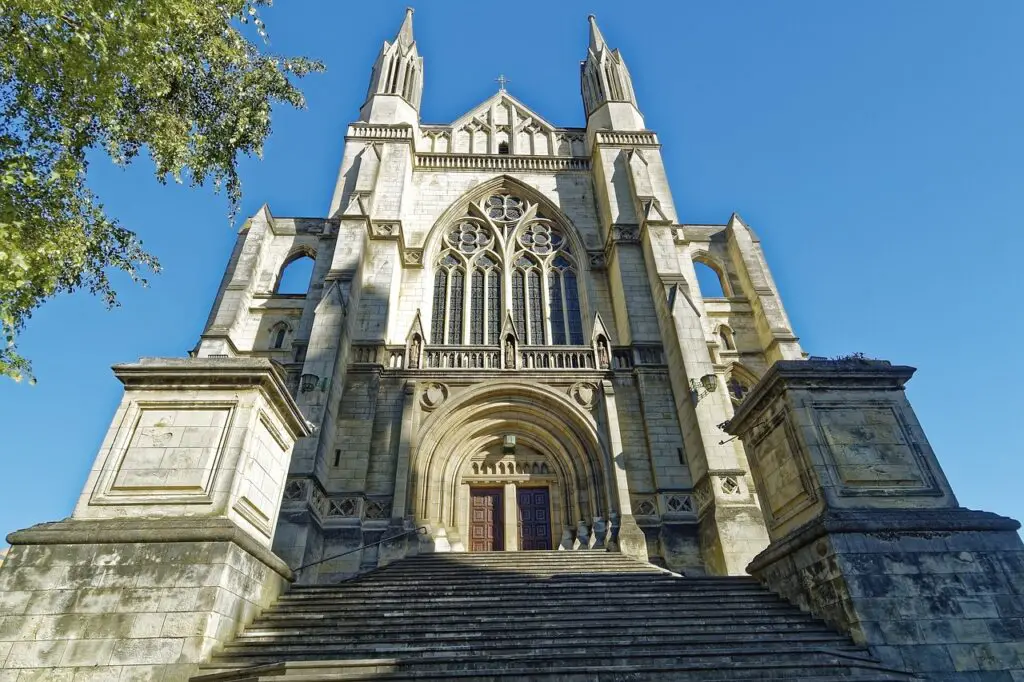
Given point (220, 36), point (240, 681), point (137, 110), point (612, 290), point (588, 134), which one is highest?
point (588, 134)

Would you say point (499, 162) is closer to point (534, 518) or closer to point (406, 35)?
point (406, 35)

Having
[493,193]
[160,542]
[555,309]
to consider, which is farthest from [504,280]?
[160,542]

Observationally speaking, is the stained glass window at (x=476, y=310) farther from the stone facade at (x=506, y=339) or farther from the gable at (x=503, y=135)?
the gable at (x=503, y=135)

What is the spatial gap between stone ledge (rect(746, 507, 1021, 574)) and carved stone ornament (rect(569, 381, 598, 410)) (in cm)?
771

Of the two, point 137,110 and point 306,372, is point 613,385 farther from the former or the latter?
point 137,110

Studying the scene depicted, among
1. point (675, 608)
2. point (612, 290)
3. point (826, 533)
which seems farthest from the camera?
point (612, 290)

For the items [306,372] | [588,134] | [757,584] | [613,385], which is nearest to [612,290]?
[613,385]

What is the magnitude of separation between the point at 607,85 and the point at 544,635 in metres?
22.3

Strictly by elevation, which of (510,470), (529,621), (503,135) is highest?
(503,135)

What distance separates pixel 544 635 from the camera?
5875 millimetres

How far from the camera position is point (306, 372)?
12.6 m

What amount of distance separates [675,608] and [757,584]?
1.78 meters

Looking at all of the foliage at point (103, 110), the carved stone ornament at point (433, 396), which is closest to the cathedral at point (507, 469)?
the carved stone ornament at point (433, 396)

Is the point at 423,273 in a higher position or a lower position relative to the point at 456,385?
higher
